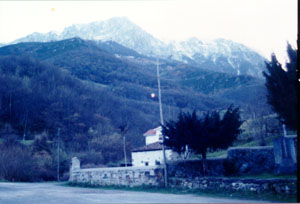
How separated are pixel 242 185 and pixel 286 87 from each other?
17.1 ft

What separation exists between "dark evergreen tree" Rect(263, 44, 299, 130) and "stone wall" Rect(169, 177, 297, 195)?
109 inches

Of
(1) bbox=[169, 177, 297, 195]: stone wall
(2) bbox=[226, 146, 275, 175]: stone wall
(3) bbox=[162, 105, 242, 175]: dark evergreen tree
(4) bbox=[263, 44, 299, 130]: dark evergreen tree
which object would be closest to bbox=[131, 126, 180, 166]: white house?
(2) bbox=[226, 146, 275, 175]: stone wall

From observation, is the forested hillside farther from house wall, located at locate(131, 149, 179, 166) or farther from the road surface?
the road surface

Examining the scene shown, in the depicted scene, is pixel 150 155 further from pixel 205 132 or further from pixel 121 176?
pixel 205 132

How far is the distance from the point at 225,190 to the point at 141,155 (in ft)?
70.0

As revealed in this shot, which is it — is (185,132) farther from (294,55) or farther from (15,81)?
(15,81)

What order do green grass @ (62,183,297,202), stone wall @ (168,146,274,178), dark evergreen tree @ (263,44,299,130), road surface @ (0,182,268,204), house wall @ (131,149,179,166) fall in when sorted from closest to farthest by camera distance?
green grass @ (62,183,297,202), road surface @ (0,182,268,204), dark evergreen tree @ (263,44,299,130), stone wall @ (168,146,274,178), house wall @ (131,149,179,166)

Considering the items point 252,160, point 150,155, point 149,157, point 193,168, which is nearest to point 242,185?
point 193,168

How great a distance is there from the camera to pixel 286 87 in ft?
42.8

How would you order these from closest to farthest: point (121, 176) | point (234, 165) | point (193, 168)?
point (234, 165)
point (193, 168)
point (121, 176)

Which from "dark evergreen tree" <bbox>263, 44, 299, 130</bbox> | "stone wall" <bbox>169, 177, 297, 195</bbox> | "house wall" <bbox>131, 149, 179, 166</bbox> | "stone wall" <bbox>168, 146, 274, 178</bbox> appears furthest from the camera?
"house wall" <bbox>131, 149, 179, 166</bbox>

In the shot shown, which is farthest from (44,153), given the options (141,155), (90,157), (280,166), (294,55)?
(294,55)

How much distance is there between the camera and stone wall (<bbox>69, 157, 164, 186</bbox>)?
18.3 meters

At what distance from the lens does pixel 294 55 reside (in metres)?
12.9
